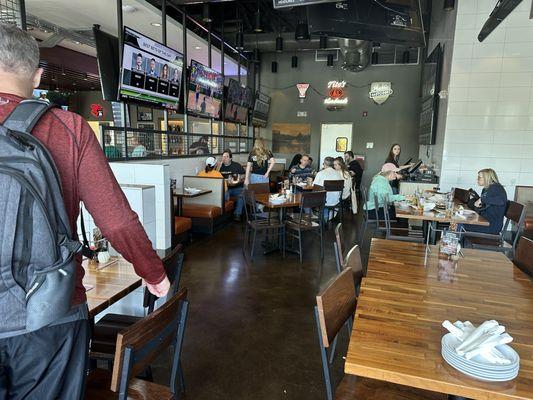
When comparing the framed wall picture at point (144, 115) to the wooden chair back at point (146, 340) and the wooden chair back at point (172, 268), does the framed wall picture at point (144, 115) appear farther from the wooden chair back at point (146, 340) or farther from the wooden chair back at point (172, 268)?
the wooden chair back at point (146, 340)

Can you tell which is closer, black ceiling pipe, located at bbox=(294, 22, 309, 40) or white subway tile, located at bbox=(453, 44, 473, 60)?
white subway tile, located at bbox=(453, 44, 473, 60)

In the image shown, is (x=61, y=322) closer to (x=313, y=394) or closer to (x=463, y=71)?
(x=313, y=394)

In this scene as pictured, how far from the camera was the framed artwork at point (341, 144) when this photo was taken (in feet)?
35.6

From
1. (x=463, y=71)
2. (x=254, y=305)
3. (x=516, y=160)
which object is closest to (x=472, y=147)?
(x=516, y=160)

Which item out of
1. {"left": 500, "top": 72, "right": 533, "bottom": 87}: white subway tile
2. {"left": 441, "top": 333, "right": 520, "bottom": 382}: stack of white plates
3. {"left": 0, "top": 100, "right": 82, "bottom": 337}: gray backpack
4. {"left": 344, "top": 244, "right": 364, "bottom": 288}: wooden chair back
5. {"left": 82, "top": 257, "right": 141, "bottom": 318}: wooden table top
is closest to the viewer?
{"left": 0, "top": 100, "right": 82, "bottom": 337}: gray backpack

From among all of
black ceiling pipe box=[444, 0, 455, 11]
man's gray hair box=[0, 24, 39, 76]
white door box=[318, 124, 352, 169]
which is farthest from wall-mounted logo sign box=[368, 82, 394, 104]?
man's gray hair box=[0, 24, 39, 76]

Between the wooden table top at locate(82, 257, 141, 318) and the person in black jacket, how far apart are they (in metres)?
4.06

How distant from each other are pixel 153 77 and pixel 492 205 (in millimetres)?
4880

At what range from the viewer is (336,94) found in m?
10.6

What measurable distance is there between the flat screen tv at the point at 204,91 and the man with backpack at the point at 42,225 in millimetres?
5840

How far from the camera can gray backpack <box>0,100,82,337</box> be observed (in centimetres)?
86

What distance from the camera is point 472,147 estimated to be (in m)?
6.08

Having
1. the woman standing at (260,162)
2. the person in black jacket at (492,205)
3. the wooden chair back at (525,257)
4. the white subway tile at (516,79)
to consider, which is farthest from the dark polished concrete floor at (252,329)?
the white subway tile at (516,79)

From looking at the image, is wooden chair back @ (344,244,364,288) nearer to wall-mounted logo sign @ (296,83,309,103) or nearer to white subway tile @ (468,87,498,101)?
white subway tile @ (468,87,498,101)
